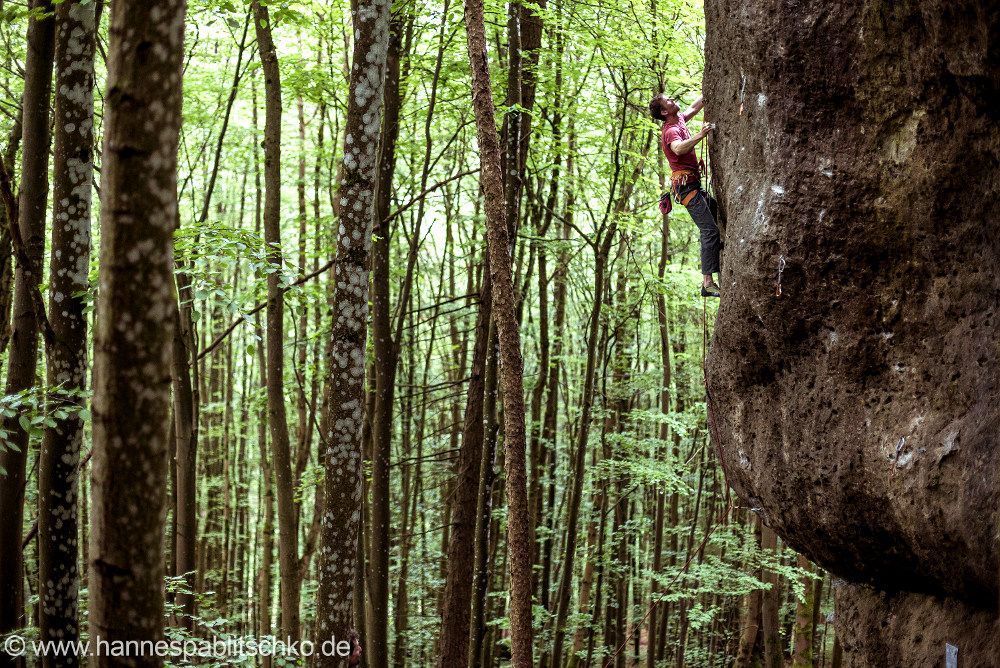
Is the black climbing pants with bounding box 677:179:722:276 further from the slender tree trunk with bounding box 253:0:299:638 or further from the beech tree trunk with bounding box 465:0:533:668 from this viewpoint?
the slender tree trunk with bounding box 253:0:299:638

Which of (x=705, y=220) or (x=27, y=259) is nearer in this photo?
(x=27, y=259)

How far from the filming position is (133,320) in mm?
2482

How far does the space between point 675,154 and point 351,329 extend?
3657 mm

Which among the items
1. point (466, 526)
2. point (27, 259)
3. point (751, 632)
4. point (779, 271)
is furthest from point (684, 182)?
point (751, 632)

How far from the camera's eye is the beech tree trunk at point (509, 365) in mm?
6324

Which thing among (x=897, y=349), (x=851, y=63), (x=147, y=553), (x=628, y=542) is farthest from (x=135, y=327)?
(x=628, y=542)

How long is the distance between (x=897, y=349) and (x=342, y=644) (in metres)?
4.53

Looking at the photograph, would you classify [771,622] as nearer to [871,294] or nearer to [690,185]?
[690,185]

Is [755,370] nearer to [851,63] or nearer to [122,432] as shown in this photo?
[851,63]

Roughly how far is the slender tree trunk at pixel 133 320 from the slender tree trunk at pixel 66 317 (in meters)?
3.15

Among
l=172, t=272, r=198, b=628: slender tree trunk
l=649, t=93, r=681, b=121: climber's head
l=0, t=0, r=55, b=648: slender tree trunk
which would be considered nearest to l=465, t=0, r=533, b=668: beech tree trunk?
l=649, t=93, r=681, b=121: climber's head

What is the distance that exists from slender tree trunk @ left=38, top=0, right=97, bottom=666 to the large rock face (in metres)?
5.08

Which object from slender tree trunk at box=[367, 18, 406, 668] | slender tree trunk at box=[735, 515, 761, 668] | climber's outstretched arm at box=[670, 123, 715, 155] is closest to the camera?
climber's outstretched arm at box=[670, 123, 715, 155]

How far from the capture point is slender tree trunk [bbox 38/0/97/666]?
5195mm
